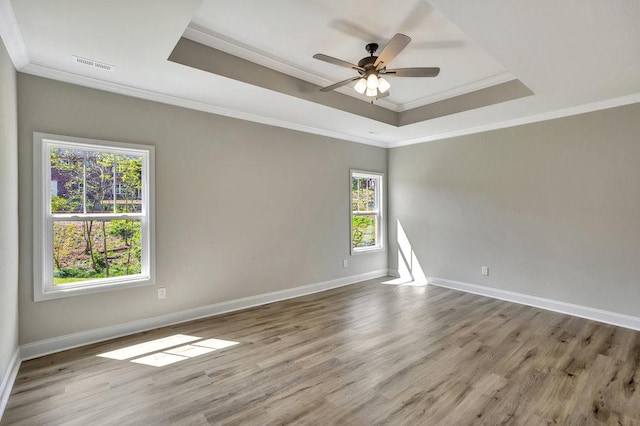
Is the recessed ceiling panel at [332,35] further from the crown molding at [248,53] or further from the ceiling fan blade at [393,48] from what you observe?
the ceiling fan blade at [393,48]

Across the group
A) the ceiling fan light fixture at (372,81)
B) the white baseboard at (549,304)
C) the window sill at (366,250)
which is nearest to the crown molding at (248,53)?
the ceiling fan light fixture at (372,81)

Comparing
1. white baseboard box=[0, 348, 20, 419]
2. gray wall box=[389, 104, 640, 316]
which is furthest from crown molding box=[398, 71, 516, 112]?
white baseboard box=[0, 348, 20, 419]

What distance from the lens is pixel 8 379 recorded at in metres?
2.30

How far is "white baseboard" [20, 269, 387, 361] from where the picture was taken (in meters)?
2.81

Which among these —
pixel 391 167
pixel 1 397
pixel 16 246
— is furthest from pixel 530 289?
pixel 16 246

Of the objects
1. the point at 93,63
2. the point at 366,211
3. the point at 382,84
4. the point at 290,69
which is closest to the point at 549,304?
the point at 366,211

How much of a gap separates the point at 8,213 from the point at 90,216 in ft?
2.46

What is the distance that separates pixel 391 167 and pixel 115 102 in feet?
14.9

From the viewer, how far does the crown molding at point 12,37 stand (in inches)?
77.3

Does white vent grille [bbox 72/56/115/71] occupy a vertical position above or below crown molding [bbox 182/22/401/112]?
below

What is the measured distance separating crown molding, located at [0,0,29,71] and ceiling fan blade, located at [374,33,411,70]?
2.50 meters

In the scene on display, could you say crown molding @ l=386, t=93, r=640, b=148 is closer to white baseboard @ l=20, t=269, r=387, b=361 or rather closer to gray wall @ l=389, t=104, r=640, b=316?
gray wall @ l=389, t=104, r=640, b=316

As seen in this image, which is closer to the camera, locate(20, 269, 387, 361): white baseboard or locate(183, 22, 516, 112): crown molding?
locate(183, 22, 516, 112): crown molding

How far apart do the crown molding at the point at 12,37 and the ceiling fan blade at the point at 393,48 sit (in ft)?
8.21
